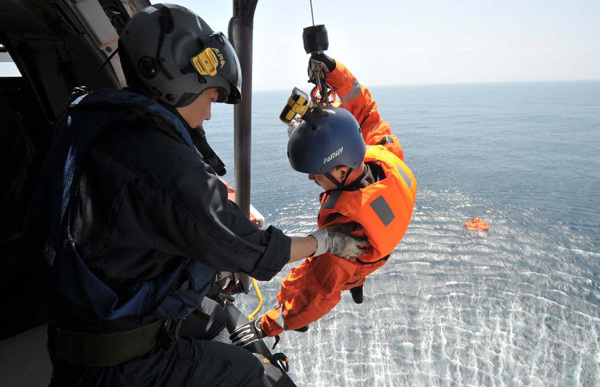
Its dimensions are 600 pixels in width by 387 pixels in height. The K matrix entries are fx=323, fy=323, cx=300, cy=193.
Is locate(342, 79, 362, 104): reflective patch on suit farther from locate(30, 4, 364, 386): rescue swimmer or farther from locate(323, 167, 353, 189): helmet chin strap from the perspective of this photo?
locate(30, 4, 364, 386): rescue swimmer

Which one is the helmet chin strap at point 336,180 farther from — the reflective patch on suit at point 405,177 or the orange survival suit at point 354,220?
the reflective patch on suit at point 405,177

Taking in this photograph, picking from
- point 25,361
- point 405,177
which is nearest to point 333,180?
point 405,177

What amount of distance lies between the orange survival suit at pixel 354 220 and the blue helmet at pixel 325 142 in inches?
9.4

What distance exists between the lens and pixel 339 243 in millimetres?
1843

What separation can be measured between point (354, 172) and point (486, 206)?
7179 mm

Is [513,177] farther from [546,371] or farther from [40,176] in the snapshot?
[40,176]

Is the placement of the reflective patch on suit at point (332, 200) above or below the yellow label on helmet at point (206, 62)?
below

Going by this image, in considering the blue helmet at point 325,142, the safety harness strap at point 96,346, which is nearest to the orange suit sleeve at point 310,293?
the blue helmet at point 325,142

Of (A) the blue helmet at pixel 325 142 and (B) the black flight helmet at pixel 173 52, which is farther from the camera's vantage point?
(A) the blue helmet at pixel 325 142

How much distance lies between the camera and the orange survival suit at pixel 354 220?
76.7 inches

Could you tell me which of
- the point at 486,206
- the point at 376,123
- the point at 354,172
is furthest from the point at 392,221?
the point at 486,206

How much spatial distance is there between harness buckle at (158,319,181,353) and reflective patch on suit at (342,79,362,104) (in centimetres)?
Result: 197

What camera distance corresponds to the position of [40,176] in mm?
1215

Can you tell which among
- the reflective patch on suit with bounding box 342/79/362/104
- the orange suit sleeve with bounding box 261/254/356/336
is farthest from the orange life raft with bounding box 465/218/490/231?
the orange suit sleeve with bounding box 261/254/356/336
